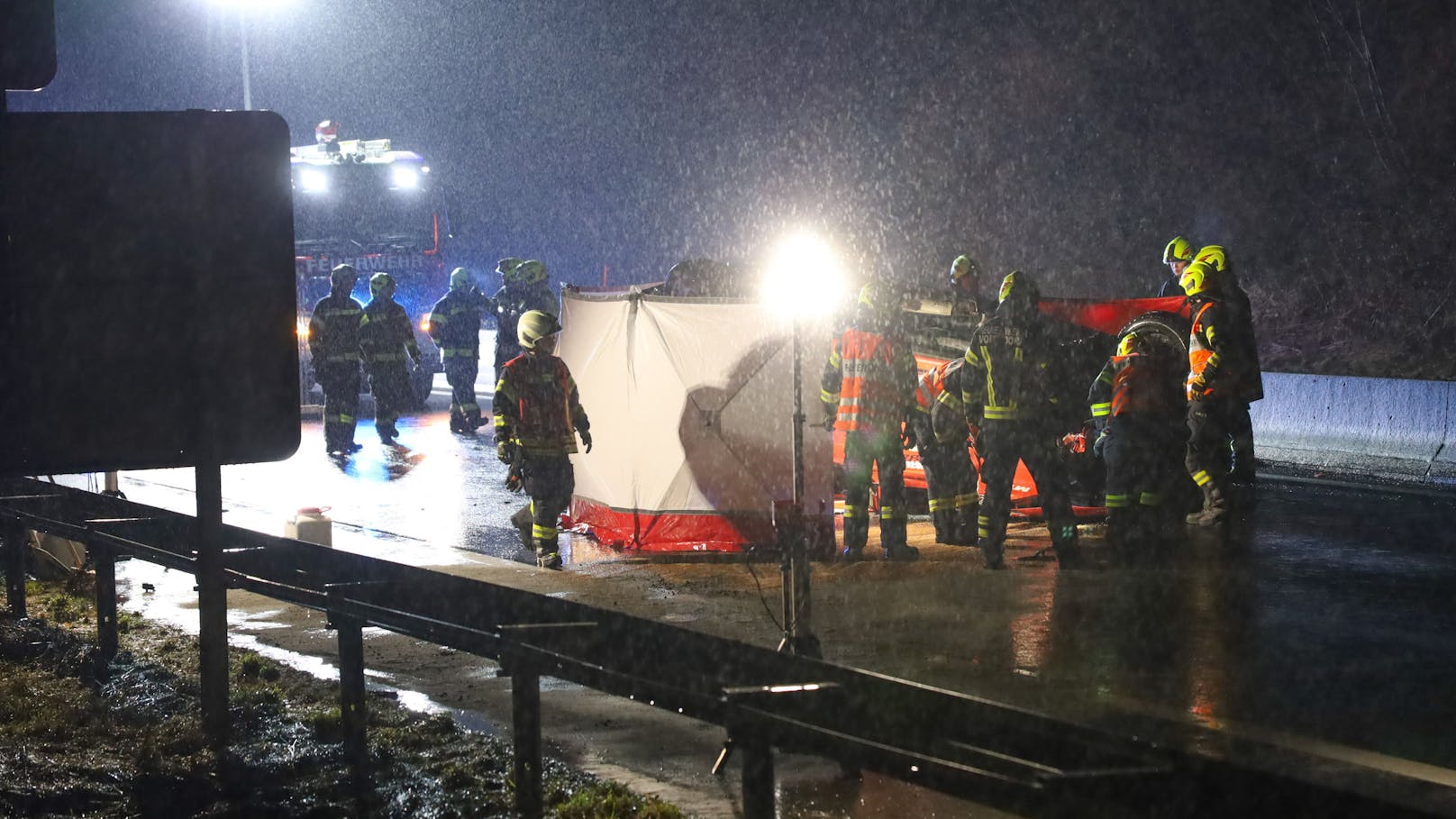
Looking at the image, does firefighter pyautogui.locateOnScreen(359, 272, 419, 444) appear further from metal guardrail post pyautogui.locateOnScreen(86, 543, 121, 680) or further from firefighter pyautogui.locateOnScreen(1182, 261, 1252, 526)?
metal guardrail post pyautogui.locateOnScreen(86, 543, 121, 680)

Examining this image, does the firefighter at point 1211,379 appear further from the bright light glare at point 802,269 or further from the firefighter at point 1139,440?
the bright light glare at point 802,269

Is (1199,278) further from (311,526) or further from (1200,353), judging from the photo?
(311,526)

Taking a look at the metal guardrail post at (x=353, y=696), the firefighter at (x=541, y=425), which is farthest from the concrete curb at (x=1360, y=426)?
the metal guardrail post at (x=353, y=696)

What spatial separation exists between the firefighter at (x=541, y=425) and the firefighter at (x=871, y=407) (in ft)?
5.79

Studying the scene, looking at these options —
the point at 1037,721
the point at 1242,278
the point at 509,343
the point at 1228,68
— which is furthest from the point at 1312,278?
the point at 1037,721

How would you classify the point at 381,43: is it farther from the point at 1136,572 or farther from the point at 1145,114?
the point at 1136,572

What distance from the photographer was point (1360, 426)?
17.2 metres

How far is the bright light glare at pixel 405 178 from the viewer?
91.5 feet

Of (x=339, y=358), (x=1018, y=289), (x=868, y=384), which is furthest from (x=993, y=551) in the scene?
(x=339, y=358)

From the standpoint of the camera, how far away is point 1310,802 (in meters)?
3.04

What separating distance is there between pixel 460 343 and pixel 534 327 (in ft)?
32.4

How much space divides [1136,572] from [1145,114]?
92.0ft

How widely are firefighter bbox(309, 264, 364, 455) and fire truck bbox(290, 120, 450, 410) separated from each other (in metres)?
8.91

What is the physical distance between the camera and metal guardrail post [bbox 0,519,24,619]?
8.77 m
